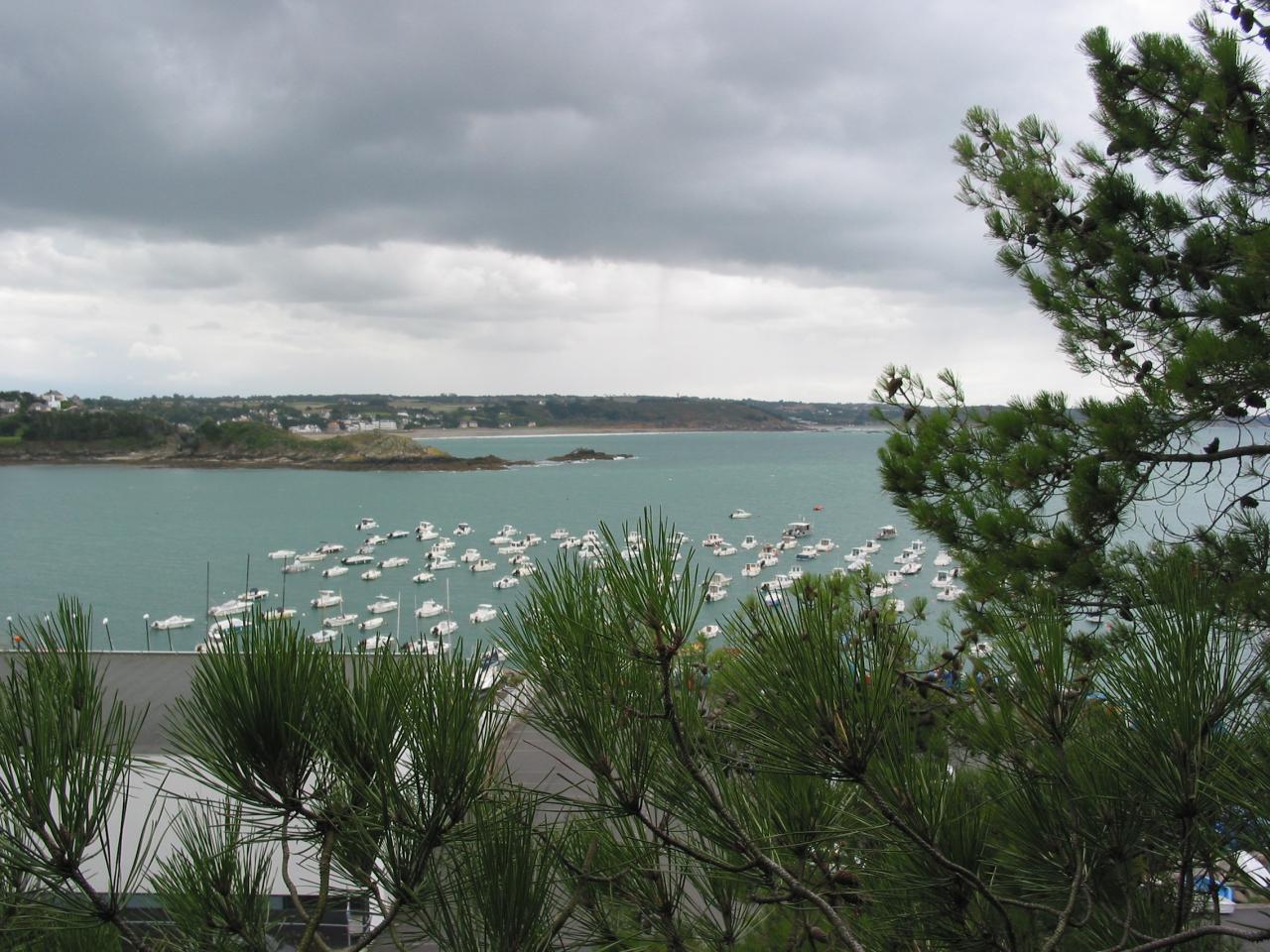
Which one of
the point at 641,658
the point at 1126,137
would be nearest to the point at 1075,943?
the point at 641,658

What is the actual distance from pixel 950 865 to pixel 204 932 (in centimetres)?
118

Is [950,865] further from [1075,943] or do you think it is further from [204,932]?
[204,932]

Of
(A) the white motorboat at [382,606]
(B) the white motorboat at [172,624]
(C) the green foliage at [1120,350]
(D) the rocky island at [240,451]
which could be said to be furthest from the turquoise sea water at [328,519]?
(C) the green foliage at [1120,350]

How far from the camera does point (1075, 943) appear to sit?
176 centimetres

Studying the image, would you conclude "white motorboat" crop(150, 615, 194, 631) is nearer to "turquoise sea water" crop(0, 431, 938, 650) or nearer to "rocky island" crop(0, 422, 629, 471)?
"turquoise sea water" crop(0, 431, 938, 650)

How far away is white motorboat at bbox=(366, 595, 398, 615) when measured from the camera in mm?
28859

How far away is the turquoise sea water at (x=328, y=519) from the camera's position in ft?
105

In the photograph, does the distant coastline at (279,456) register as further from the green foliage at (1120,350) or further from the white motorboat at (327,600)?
the green foliage at (1120,350)

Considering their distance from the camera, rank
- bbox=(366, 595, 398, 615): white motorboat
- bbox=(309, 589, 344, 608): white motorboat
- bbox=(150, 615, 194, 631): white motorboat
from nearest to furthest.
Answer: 1. bbox=(150, 615, 194, 631): white motorboat
2. bbox=(366, 595, 398, 615): white motorboat
3. bbox=(309, 589, 344, 608): white motorboat

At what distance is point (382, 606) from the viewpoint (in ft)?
97.0

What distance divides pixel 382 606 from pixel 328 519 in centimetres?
2309

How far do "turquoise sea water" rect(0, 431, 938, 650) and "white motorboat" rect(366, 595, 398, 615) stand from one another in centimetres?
51

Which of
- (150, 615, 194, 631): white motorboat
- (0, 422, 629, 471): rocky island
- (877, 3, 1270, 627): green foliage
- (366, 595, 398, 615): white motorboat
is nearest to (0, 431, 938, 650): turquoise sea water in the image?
(150, 615, 194, 631): white motorboat

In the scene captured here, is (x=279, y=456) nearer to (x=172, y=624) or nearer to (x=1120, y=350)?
(x=172, y=624)
